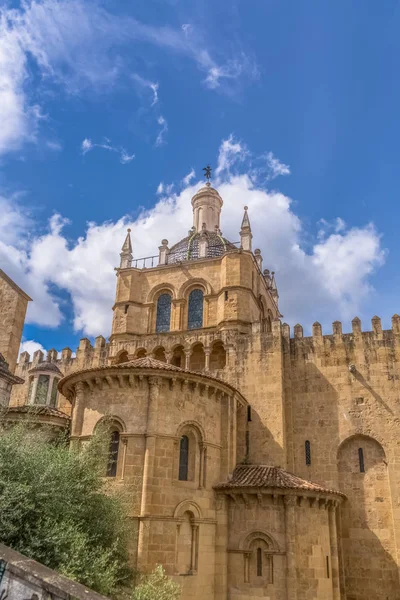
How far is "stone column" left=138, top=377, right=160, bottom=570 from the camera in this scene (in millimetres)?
15234

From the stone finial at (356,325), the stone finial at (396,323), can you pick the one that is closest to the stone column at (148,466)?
the stone finial at (356,325)

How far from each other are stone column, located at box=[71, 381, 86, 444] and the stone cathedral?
6 centimetres

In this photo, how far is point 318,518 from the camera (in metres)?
17.5

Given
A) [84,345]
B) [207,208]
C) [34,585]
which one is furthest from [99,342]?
[34,585]

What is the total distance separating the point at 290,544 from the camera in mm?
16578

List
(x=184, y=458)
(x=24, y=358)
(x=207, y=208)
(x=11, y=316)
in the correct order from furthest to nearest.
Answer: (x=207, y=208) < (x=24, y=358) < (x=11, y=316) < (x=184, y=458)

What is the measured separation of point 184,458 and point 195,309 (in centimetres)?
1288

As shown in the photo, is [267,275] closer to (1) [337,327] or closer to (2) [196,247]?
(2) [196,247]

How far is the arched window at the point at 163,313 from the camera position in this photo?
96.2 feet

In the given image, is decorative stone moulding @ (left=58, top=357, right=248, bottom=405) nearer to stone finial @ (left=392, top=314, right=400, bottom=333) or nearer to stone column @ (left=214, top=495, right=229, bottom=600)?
stone column @ (left=214, top=495, right=229, bottom=600)

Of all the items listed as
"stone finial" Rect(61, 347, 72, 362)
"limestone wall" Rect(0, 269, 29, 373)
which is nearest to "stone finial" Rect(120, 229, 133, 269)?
"stone finial" Rect(61, 347, 72, 362)

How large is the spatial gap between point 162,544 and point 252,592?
3.80m

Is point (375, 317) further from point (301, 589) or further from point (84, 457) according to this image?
point (84, 457)

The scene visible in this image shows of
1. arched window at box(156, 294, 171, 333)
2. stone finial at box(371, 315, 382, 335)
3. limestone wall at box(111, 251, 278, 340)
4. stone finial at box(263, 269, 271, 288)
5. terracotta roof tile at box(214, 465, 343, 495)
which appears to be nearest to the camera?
terracotta roof tile at box(214, 465, 343, 495)
